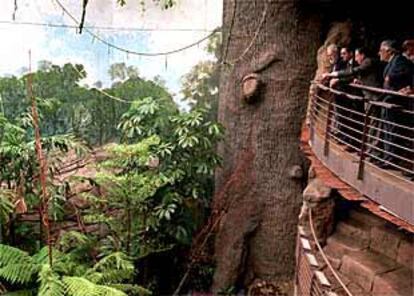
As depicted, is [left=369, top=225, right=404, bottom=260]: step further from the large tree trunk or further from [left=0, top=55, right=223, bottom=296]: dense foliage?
[left=0, top=55, right=223, bottom=296]: dense foliage

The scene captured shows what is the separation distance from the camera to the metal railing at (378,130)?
439 cm

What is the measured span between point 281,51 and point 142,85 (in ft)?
7.68

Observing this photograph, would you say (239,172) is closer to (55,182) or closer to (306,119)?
(306,119)

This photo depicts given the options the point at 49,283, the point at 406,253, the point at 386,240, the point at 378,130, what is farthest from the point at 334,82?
the point at 49,283

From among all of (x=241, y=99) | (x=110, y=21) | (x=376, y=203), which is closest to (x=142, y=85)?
(x=110, y=21)

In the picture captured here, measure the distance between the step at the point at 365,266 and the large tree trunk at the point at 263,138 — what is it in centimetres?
194

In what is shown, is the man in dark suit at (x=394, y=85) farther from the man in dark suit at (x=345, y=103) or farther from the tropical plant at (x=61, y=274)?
the tropical plant at (x=61, y=274)

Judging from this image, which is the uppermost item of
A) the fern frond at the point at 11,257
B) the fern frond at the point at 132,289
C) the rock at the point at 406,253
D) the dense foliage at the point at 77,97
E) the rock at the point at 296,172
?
the dense foliage at the point at 77,97

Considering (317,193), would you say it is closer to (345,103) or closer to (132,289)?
(345,103)

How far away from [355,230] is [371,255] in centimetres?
63

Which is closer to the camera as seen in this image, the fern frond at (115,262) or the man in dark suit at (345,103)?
the man in dark suit at (345,103)

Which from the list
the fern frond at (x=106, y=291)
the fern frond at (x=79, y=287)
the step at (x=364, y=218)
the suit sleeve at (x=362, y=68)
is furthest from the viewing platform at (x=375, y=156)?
the fern frond at (x=79, y=287)

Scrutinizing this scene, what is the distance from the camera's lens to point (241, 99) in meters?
7.95

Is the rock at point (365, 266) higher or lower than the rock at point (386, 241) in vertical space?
lower
